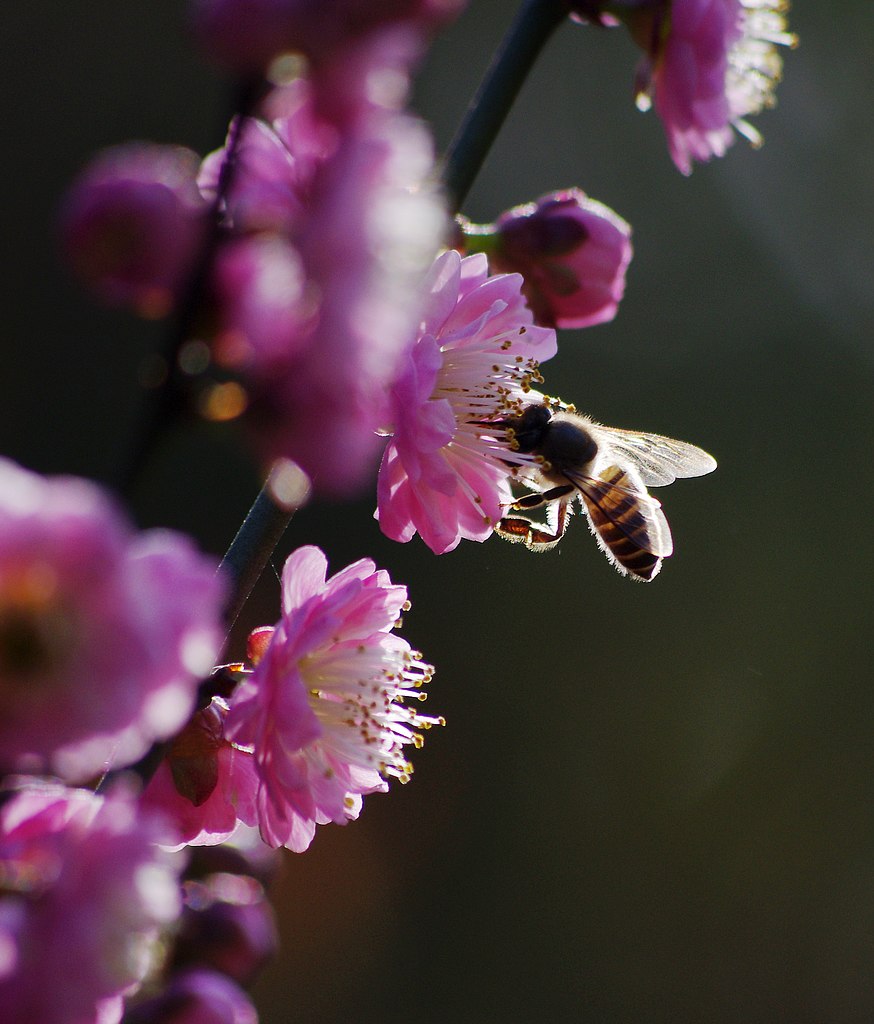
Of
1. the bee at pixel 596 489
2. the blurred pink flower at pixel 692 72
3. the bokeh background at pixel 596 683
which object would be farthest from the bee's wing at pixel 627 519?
the bokeh background at pixel 596 683

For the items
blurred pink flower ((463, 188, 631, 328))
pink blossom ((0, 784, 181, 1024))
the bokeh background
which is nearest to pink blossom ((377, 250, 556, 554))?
blurred pink flower ((463, 188, 631, 328))

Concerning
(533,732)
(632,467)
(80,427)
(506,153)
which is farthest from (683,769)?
(632,467)

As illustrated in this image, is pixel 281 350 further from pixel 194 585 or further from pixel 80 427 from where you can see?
pixel 80 427

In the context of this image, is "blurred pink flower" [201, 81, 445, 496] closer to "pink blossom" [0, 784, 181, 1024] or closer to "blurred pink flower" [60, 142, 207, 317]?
"blurred pink flower" [60, 142, 207, 317]

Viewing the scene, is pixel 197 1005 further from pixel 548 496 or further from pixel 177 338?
pixel 548 496

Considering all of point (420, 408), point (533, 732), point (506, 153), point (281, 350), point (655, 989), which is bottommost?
point (655, 989)

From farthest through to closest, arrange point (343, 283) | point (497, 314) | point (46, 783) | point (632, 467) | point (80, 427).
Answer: point (80, 427)
point (632, 467)
point (497, 314)
point (46, 783)
point (343, 283)
